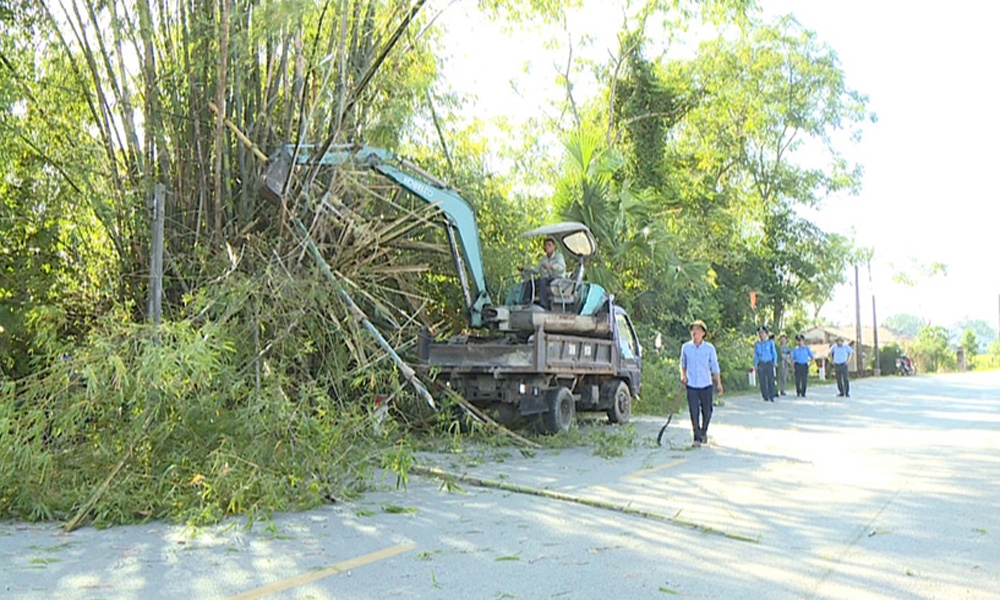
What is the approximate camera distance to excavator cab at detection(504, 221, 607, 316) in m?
14.1

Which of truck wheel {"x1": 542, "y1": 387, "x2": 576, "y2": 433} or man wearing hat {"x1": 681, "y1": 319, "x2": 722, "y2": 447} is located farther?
truck wheel {"x1": 542, "y1": 387, "x2": 576, "y2": 433}

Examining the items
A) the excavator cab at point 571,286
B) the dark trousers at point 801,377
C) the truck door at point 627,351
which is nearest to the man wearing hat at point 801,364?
the dark trousers at point 801,377

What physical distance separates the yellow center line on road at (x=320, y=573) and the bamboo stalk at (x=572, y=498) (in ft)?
6.76

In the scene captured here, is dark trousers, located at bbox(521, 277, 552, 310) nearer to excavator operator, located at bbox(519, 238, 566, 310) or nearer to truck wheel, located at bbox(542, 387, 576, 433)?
excavator operator, located at bbox(519, 238, 566, 310)

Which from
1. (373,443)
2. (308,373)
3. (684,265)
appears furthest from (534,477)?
(684,265)

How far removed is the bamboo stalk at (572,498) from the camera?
6.87m

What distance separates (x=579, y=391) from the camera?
1477cm

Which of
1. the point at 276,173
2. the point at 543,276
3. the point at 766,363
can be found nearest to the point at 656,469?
the point at 543,276

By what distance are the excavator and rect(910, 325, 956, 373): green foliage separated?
62.8 m

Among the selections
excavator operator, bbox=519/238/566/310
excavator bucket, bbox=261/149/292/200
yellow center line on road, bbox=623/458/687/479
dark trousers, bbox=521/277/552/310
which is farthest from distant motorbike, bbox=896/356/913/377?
excavator bucket, bbox=261/149/292/200

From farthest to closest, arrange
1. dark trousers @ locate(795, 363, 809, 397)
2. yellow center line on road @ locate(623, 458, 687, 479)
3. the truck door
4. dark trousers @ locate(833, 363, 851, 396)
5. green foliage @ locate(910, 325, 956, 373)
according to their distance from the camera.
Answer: green foliage @ locate(910, 325, 956, 373) → dark trousers @ locate(795, 363, 809, 397) → dark trousers @ locate(833, 363, 851, 396) → the truck door → yellow center line on road @ locate(623, 458, 687, 479)

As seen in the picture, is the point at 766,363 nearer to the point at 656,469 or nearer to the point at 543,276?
the point at 543,276

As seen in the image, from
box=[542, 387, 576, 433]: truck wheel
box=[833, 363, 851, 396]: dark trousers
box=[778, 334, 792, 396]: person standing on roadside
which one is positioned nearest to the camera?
box=[542, 387, 576, 433]: truck wheel

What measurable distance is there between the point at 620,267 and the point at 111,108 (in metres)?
15.6
